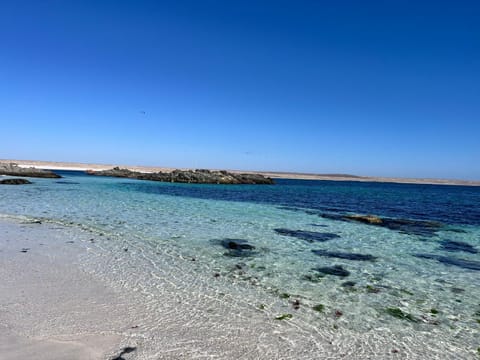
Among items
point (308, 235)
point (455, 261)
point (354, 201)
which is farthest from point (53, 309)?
point (354, 201)

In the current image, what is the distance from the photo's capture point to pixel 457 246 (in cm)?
1667

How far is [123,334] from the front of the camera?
607 cm

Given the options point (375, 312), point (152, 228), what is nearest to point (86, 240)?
point (152, 228)

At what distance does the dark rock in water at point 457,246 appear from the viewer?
624 inches

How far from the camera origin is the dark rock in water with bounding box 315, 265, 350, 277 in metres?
10.9

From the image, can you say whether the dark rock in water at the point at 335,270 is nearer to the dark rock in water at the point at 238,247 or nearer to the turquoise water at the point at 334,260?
the turquoise water at the point at 334,260

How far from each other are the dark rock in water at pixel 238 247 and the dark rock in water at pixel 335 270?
3.06 m

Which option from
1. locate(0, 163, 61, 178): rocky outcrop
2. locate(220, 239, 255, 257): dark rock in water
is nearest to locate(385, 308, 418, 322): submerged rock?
locate(220, 239, 255, 257): dark rock in water

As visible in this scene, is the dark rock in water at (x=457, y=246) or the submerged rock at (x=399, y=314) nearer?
the submerged rock at (x=399, y=314)

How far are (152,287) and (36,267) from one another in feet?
13.1

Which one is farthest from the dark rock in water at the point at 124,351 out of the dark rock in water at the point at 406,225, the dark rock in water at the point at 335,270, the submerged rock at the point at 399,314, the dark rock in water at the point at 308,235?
the dark rock in water at the point at 406,225

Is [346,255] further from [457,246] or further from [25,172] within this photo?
[25,172]

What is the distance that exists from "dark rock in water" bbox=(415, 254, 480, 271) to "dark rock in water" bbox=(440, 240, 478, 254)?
223 centimetres

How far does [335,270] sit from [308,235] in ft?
20.9
